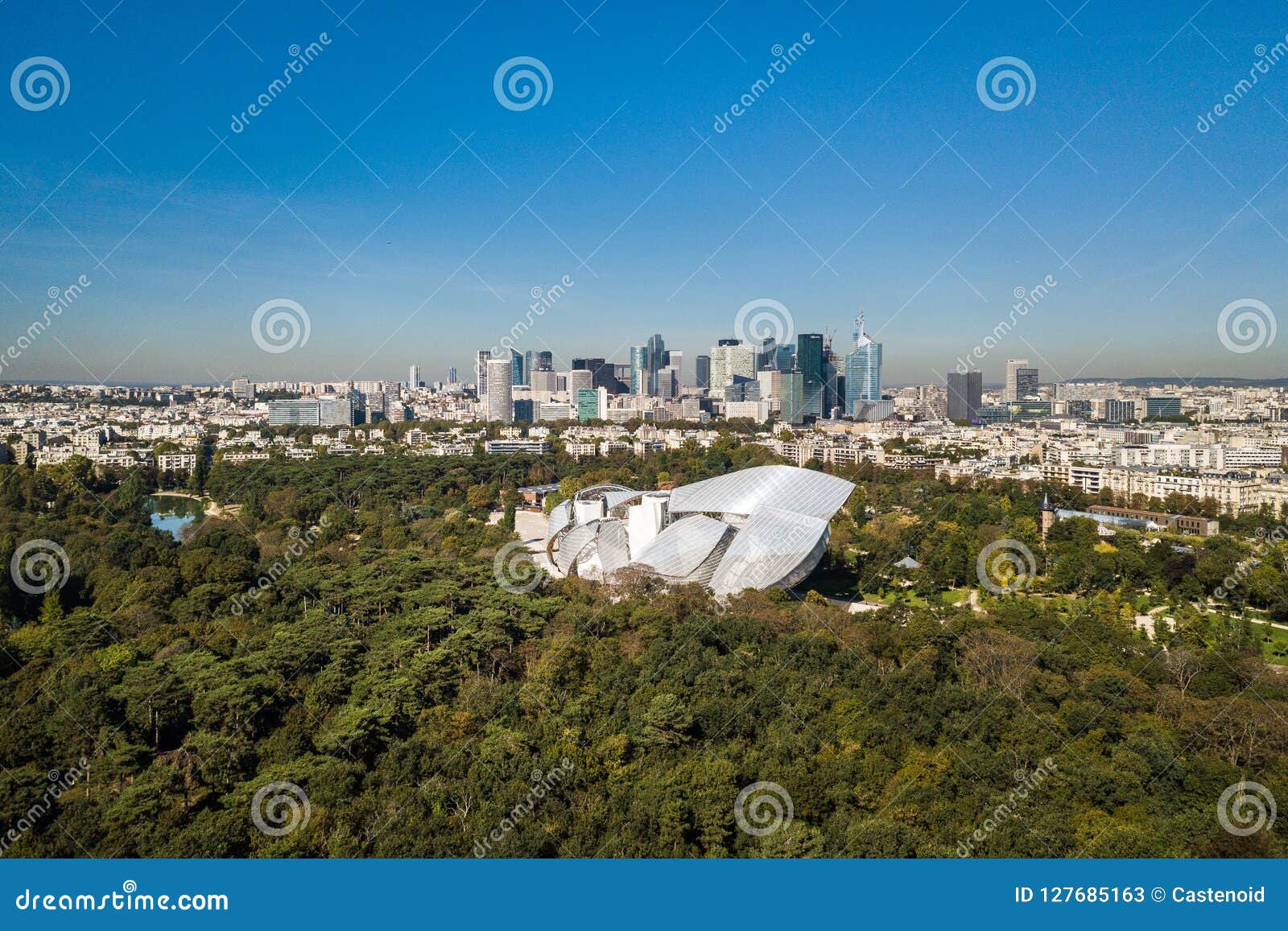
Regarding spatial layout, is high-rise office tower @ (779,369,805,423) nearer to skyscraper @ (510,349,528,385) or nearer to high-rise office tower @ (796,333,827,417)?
high-rise office tower @ (796,333,827,417)

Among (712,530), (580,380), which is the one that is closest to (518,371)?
(580,380)

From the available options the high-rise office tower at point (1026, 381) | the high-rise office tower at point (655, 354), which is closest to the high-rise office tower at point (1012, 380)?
the high-rise office tower at point (1026, 381)

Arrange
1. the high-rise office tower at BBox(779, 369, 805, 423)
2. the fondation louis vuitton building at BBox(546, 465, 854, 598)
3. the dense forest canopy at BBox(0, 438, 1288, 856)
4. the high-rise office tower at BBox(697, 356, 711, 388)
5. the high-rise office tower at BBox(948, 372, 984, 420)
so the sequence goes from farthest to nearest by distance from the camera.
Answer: the high-rise office tower at BBox(697, 356, 711, 388), the high-rise office tower at BBox(948, 372, 984, 420), the high-rise office tower at BBox(779, 369, 805, 423), the fondation louis vuitton building at BBox(546, 465, 854, 598), the dense forest canopy at BBox(0, 438, 1288, 856)

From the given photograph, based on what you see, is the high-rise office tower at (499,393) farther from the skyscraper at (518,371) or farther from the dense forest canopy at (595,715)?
the dense forest canopy at (595,715)

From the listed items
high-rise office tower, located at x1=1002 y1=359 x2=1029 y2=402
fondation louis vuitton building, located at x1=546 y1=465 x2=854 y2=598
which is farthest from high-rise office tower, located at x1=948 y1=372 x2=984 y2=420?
fondation louis vuitton building, located at x1=546 y1=465 x2=854 y2=598

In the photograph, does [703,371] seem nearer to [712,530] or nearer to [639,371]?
[639,371]
